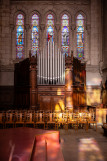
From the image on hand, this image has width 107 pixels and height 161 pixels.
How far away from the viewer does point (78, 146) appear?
616cm

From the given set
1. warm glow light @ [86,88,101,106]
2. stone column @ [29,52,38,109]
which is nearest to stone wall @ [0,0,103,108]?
warm glow light @ [86,88,101,106]

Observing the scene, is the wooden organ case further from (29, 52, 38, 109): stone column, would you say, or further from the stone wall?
the stone wall

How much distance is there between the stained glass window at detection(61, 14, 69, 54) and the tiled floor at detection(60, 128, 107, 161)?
9.16m

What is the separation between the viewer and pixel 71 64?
1154 cm

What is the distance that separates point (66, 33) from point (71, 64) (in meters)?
5.20

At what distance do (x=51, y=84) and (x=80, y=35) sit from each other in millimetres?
6738

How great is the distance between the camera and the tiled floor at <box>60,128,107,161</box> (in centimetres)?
518

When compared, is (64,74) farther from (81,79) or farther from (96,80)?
(96,80)

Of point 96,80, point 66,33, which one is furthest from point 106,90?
point 66,33

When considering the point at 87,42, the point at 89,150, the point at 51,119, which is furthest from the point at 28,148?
the point at 87,42

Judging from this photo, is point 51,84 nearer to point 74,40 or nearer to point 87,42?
point 74,40

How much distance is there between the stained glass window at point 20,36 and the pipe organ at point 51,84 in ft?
12.4

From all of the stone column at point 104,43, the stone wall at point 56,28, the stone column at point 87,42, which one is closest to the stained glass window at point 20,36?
the stone wall at point 56,28

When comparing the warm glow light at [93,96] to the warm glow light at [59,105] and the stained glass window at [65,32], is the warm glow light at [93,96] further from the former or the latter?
the stained glass window at [65,32]
